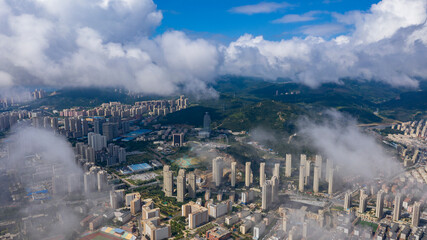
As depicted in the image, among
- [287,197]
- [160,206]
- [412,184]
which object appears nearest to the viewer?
[160,206]

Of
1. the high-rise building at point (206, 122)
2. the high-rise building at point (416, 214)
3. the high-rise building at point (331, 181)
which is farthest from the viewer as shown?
the high-rise building at point (206, 122)

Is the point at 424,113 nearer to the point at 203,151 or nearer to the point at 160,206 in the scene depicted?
the point at 203,151

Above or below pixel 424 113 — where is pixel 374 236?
below

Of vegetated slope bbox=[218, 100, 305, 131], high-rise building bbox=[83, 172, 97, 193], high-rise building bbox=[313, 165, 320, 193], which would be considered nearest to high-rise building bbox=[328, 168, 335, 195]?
high-rise building bbox=[313, 165, 320, 193]

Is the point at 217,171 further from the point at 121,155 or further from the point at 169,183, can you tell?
the point at 121,155

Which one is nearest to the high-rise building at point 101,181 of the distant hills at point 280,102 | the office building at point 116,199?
the office building at point 116,199

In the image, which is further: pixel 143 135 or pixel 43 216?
pixel 143 135

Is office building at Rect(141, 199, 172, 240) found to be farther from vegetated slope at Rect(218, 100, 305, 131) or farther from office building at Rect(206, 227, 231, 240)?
vegetated slope at Rect(218, 100, 305, 131)

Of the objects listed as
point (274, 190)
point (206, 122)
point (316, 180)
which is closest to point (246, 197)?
point (274, 190)

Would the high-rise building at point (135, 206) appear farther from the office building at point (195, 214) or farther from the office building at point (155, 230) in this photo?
the office building at point (195, 214)

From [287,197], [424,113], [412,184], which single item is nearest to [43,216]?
[287,197]

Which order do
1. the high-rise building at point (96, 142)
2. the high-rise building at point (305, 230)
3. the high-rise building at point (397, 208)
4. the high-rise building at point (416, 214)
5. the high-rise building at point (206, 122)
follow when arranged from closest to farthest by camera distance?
the high-rise building at point (305, 230), the high-rise building at point (416, 214), the high-rise building at point (397, 208), the high-rise building at point (96, 142), the high-rise building at point (206, 122)
